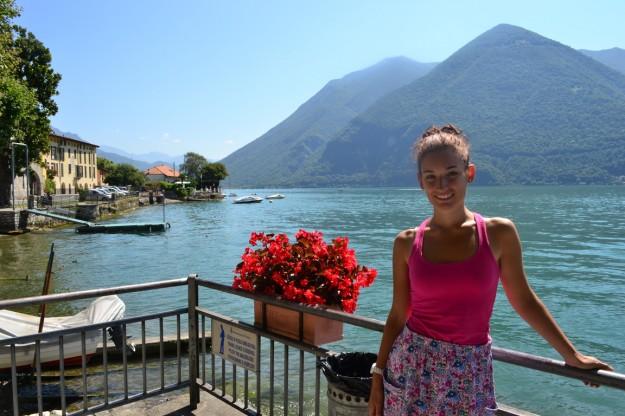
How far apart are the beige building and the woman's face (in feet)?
265

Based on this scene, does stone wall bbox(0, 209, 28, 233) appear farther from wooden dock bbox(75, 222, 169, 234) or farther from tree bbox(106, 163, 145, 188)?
tree bbox(106, 163, 145, 188)

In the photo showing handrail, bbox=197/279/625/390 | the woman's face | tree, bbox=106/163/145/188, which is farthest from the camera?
tree, bbox=106/163/145/188

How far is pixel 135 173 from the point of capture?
404 ft

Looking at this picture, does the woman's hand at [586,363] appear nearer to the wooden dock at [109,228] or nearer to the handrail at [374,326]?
the handrail at [374,326]

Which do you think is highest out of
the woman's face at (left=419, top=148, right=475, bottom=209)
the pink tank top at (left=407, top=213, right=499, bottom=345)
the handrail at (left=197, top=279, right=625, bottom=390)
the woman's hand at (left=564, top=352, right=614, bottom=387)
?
the woman's face at (left=419, top=148, right=475, bottom=209)

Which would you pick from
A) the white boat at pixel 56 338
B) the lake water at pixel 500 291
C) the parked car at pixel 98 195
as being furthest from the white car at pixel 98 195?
the white boat at pixel 56 338

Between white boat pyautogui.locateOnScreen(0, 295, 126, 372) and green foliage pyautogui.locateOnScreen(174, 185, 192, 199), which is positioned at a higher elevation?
green foliage pyautogui.locateOnScreen(174, 185, 192, 199)

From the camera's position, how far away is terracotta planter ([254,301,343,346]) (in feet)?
11.5

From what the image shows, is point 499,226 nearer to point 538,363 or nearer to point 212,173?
point 538,363

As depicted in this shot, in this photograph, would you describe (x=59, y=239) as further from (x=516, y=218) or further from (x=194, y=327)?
(x=516, y=218)

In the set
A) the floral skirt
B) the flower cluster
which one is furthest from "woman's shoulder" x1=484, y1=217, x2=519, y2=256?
the flower cluster

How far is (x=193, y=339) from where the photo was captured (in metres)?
4.73

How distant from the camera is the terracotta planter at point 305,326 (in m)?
3.49

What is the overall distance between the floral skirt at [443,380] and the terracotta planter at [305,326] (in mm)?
1236
